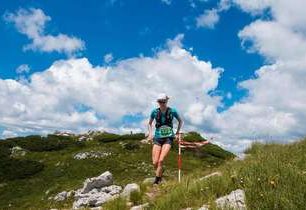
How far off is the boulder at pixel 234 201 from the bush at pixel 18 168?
911 inches

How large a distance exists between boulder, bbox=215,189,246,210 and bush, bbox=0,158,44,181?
76.0 feet

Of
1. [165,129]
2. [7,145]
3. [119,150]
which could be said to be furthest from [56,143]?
[165,129]

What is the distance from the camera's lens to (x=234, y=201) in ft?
33.8

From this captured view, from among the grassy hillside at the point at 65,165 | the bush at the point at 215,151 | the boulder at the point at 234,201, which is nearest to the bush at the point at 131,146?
the grassy hillside at the point at 65,165

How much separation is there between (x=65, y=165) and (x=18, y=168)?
2.84m

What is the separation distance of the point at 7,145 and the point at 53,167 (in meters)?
7.87

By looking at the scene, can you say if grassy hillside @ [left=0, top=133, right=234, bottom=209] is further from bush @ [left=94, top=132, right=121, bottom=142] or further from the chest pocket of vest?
the chest pocket of vest

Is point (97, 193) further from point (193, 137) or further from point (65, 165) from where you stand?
point (193, 137)

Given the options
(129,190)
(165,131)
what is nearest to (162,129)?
(165,131)

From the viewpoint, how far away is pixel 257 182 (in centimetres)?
1082

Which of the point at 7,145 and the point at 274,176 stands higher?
the point at 7,145

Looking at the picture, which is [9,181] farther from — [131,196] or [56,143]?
[131,196]

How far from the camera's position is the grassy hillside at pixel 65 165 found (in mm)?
27859

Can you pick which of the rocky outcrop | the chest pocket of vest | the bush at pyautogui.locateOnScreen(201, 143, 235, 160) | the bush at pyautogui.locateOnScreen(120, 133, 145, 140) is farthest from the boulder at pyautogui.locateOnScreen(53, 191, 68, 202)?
the bush at pyautogui.locateOnScreen(120, 133, 145, 140)
